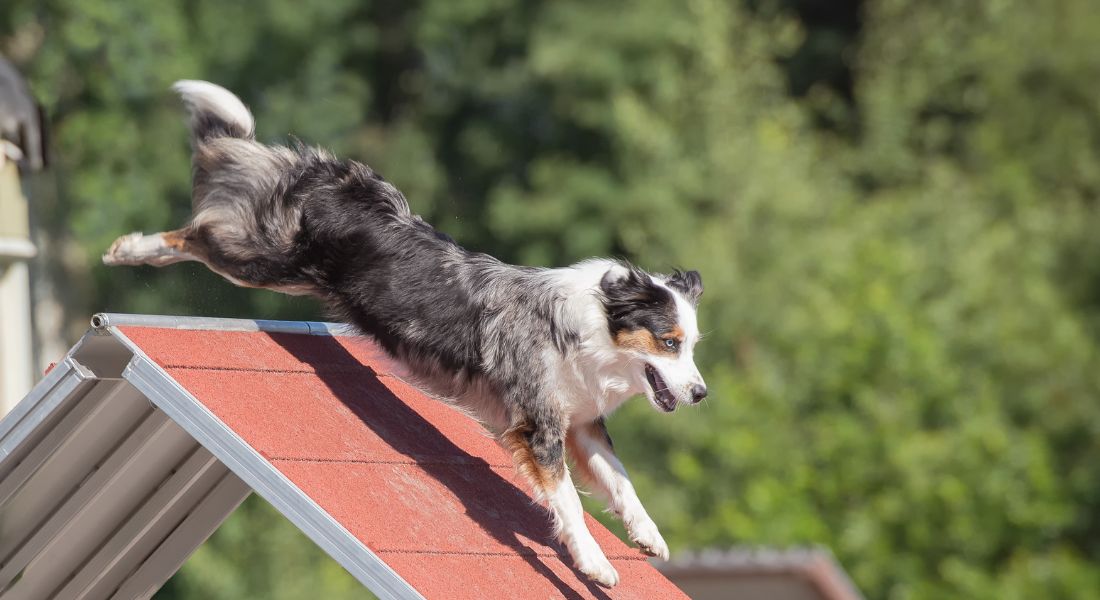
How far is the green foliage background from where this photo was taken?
1742cm

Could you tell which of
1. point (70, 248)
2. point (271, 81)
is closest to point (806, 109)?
point (271, 81)

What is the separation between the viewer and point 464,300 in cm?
531

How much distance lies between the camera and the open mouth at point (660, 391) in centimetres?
500

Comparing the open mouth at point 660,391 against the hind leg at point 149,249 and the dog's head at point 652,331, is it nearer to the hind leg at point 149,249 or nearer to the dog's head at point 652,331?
the dog's head at point 652,331

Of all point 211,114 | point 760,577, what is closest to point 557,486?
point 211,114

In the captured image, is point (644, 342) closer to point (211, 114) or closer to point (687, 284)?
point (687, 284)

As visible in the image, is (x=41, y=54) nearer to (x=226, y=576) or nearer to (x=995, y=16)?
(x=226, y=576)

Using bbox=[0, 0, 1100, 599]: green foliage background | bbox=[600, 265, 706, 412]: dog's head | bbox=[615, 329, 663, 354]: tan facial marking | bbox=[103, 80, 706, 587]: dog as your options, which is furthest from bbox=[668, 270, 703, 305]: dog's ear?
bbox=[0, 0, 1100, 599]: green foliage background

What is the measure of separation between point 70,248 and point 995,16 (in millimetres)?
13178

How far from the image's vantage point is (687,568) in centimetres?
1060

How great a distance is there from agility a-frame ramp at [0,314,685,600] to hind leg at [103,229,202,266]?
1.32 ft

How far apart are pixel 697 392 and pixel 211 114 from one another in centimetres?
207

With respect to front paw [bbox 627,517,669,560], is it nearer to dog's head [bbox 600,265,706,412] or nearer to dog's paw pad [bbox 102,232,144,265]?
dog's head [bbox 600,265,706,412]

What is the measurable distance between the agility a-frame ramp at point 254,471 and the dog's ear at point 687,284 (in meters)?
0.86
